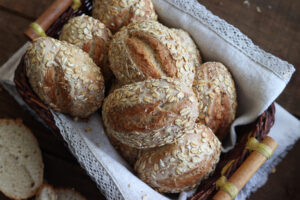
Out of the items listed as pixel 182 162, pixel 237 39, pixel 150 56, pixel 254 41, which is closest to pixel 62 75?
pixel 150 56

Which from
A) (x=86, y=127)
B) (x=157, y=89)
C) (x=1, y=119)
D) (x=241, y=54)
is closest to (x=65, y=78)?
(x=86, y=127)

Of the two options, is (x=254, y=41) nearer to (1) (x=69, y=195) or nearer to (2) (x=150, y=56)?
(2) (x=150, y=56)

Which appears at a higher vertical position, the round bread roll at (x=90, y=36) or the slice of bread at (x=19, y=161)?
the round bread roll at (x=90, y=36)

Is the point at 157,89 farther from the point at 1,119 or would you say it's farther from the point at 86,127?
the point at 1,119

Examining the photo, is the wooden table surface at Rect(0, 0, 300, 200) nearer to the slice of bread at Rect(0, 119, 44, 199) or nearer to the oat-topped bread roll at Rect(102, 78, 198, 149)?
the slice of bread at Rect(0, 119, 44, 199)

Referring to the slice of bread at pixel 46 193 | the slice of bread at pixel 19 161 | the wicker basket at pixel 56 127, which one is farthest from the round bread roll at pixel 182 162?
the slice of bread at pixel 19 161

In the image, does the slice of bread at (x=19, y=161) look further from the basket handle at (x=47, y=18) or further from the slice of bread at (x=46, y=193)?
the basket handle at (x=47, y=18)

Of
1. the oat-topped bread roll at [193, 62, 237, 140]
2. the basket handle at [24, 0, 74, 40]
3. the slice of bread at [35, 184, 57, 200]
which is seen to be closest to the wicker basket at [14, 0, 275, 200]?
the basket handle at [24, 0, 74, 40]
